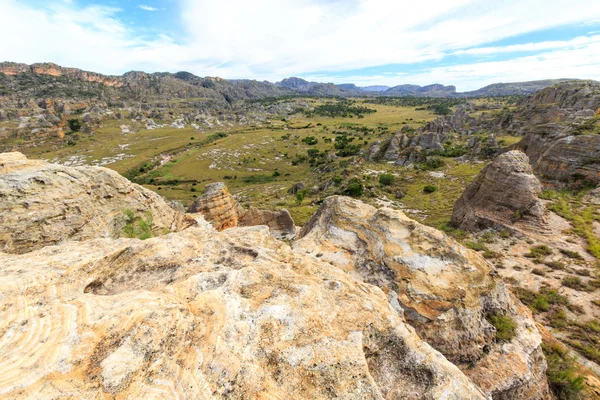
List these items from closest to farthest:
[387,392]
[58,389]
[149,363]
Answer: [58,389]
[149,363]
[387,392]

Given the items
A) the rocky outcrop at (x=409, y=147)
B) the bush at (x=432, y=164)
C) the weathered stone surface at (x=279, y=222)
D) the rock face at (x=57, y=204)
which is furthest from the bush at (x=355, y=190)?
the rock face at (x=57, y=204)

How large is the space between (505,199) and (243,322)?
2642 centimetres

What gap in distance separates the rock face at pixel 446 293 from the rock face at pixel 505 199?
1438 cm

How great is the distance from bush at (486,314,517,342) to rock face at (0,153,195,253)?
56.4 feet

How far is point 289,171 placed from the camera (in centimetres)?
10444

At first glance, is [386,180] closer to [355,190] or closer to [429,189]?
[355,190]

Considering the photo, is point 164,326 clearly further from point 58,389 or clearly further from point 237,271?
point 237,271

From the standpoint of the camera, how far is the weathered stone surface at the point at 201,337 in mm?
4719

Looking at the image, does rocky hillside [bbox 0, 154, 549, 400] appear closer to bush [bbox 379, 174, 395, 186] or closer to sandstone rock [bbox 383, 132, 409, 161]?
bush [bbox 379, 174, 395, 186]

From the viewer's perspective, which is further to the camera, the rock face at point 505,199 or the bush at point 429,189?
the bush at point 429,189

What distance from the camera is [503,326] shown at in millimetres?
9953

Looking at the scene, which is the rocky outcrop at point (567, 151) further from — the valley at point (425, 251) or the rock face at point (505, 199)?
the rock face at point (505, 199)

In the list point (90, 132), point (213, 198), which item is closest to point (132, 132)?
point (90, 132)

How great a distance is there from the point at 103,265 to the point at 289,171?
97076mm
